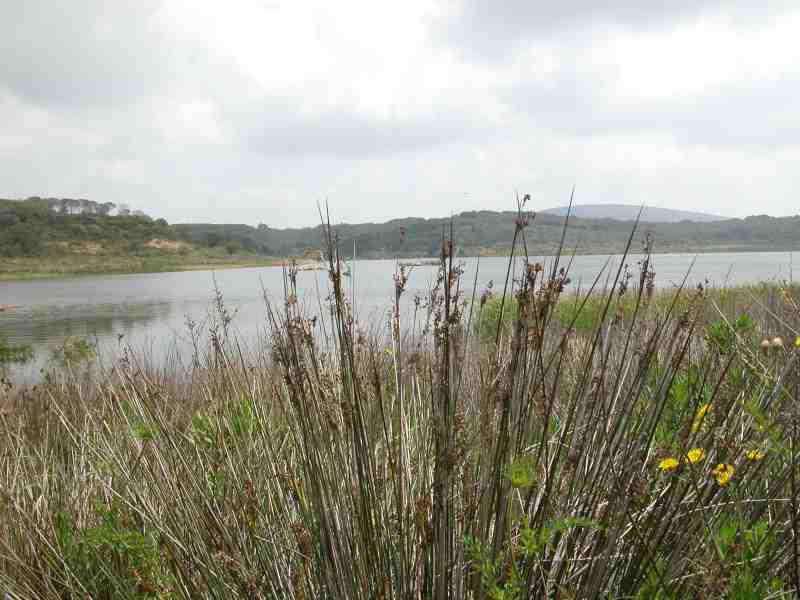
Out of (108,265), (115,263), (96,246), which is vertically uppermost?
(96,246)

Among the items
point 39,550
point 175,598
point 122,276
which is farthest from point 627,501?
point 122,276

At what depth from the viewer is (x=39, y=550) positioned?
2.61 m

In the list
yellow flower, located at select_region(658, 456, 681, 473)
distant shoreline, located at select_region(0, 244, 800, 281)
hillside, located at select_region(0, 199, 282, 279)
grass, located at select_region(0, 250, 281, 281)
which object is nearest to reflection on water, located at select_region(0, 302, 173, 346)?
yellow flower, located at select_region(658, 456, 681, 473)

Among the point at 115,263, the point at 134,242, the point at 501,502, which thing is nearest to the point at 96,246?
Answer: the point at 115,263

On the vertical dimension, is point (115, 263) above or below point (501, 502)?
below

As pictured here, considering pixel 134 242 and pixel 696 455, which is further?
pixel 134 242

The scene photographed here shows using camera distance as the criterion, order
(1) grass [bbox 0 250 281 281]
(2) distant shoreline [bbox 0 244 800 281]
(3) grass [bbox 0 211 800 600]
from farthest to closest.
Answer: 1. (1) grass [bbox 0 250 281 281]
2. (2) distant shoreline [bbox 0 244 800 281]
3. (3) grass [bbox 0 211 800 600]

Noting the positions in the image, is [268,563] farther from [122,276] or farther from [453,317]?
[122,276]

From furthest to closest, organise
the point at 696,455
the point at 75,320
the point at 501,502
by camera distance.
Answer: the point at 75,320
the point at 696,455
the point at 501,502

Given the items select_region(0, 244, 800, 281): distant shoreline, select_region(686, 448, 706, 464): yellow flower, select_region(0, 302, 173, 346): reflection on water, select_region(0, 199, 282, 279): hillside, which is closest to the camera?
select_region(686, 448, 706, 464): yellow flower

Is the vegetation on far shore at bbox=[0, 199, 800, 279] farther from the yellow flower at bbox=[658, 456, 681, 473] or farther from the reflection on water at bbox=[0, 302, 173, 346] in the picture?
→ the yellow flower at bbox=[658, 456, 681, 473]

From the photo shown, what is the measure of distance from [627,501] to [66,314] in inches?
1201

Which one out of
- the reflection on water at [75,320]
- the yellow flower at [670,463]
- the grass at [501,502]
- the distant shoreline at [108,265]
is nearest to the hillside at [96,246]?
the distant shoreline at [108,265]

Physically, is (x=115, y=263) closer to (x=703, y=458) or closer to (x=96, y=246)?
(x=96, y=246)
